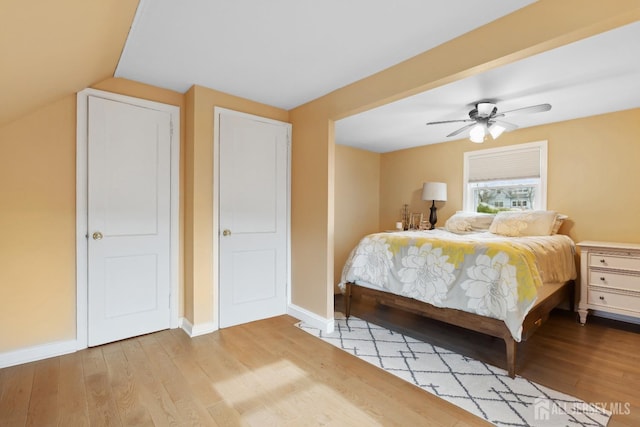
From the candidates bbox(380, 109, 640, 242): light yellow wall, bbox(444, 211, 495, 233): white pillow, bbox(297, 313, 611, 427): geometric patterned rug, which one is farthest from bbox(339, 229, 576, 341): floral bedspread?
bbox(444, 211, 495, 233): white pillow

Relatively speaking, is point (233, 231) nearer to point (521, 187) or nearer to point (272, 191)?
point (272, 191)

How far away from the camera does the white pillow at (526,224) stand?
3.37m

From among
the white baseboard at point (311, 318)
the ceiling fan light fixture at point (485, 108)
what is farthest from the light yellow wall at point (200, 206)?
the ceiling fan light fixture at point (485, 108)

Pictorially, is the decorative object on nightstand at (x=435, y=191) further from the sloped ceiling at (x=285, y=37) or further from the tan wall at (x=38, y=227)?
the tan wall at (x=38, y=227)

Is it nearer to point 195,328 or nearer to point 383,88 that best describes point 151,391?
point 195,328

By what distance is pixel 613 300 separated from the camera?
2.96 meters

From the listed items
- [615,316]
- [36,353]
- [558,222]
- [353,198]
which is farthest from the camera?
[353,198]

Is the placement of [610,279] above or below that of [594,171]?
below

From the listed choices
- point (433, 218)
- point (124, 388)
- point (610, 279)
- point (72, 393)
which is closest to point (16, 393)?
point (72, 393)

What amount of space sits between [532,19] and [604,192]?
2.76 m

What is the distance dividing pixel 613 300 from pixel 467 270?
1860 millimetres

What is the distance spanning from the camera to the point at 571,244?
10.9 ft

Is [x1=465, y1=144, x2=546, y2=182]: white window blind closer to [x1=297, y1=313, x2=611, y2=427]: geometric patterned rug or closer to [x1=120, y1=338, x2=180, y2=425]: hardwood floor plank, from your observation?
[x1=297, y1=313, x2=611, y2=427]: geometric patterned rug

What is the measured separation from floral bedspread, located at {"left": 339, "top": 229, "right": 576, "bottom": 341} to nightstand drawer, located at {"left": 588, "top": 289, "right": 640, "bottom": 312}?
25cm
